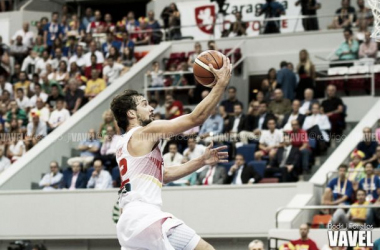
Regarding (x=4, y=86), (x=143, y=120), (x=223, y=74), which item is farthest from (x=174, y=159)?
(x=223, y=74)

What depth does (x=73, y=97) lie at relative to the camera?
2308 cm

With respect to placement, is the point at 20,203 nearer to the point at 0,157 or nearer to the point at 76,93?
the point at 0,157

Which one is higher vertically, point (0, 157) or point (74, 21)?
point (74, 21)

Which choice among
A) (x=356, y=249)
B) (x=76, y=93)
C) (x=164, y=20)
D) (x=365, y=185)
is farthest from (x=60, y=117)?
(x=356, y=249)

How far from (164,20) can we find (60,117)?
5.42 m

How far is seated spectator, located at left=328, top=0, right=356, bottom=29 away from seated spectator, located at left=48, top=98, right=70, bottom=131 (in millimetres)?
6899

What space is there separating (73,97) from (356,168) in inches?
335

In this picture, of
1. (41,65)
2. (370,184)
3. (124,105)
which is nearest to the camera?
(124,105)

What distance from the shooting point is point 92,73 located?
2358 centimetres

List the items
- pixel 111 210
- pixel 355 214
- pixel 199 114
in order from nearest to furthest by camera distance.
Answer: pixel 199 114 → pixel 355 214 → pixel 111 210

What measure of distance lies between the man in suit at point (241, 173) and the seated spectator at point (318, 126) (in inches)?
65.6

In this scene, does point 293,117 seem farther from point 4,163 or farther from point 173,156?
point 4,163

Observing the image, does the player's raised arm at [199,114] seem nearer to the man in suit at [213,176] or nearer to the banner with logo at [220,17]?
the man in suit at [213,176]

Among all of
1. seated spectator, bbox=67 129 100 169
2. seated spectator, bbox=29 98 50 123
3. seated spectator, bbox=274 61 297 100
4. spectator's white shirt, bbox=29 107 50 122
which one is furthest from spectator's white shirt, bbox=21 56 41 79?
seated spectator, bbox=274 61 297 100
